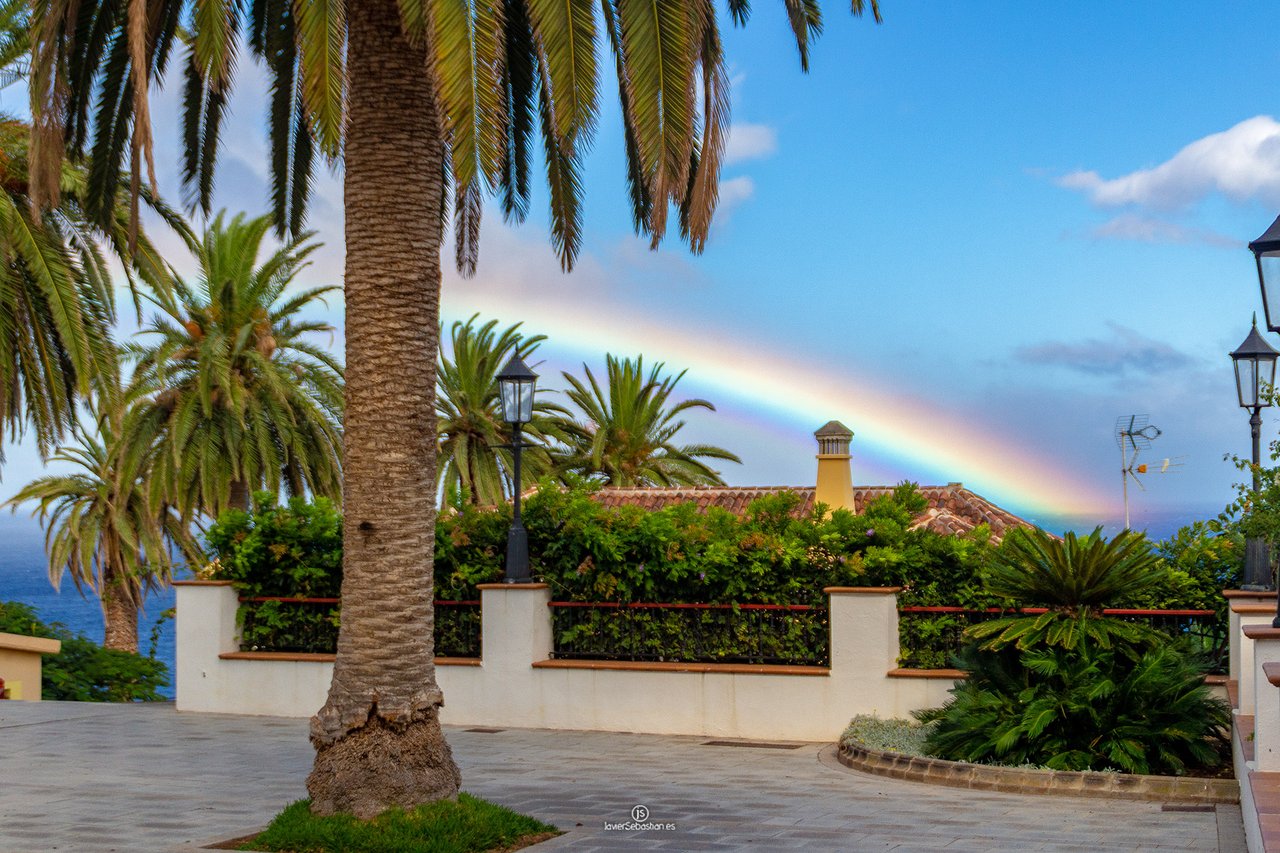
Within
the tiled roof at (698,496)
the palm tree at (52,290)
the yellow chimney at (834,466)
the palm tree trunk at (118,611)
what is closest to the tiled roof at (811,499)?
the tiled roof at (698,496)

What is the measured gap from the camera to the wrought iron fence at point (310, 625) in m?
14.2

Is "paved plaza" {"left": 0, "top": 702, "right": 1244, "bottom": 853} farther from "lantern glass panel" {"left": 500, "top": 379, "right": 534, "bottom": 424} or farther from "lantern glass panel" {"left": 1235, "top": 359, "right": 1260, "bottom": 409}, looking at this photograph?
"lantern glass panel" {"left": 1235, "top": 359, "right": 1260, "bottom": 409}

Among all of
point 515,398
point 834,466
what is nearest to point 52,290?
point 515,398

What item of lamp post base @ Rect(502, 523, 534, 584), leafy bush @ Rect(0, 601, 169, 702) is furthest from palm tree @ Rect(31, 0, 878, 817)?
leafy bush @ Rect(0, 601, 169, 702)

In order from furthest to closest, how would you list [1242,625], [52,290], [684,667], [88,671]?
[88,671] → [52,290] → [684,667] → [1242,625]

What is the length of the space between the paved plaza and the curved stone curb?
194 millimetres

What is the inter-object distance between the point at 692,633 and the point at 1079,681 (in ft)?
14.1

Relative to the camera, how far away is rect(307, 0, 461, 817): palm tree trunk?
A: 8.04 metres

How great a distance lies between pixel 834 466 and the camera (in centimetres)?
1997

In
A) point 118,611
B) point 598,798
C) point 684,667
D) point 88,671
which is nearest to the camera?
point 598,798

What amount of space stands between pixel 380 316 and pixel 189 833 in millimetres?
3280

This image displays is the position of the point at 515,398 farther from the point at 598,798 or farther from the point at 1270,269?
the point at 1270,269

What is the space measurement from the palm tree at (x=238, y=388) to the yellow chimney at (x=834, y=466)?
1026 centimetres

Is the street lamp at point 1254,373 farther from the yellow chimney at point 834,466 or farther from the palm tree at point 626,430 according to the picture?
the palm tree at point 626,430
